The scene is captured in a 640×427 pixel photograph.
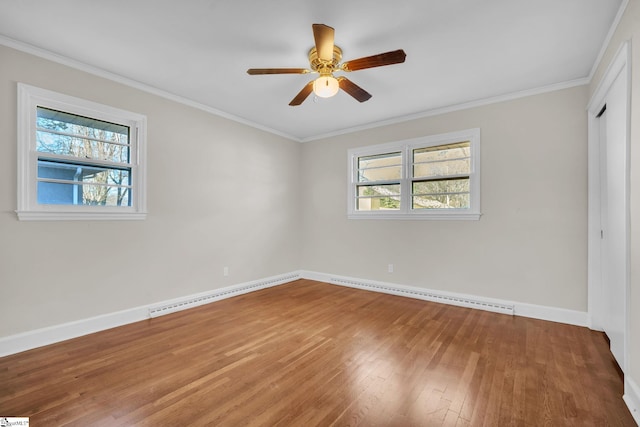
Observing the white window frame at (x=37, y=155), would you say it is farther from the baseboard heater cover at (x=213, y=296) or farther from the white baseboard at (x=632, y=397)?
the white baseboard at (x=632, y=397)

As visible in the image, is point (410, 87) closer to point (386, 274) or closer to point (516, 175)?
point (516, 175)

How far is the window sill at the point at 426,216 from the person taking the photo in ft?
12.1

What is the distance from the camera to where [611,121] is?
2.32 m

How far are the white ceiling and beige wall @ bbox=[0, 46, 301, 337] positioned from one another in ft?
1.12

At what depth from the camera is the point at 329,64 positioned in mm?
2420

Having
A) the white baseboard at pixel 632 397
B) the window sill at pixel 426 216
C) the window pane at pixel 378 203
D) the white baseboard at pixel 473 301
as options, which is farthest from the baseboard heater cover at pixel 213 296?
the white baseboard at pixel 632 397

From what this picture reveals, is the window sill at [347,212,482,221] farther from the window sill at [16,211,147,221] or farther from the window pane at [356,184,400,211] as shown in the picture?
the window sill at [16,211,147,221]

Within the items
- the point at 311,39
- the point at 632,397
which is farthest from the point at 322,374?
the point at 311,39

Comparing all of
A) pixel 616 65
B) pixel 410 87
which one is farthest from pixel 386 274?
pixel 616 65

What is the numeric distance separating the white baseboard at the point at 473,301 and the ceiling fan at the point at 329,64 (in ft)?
9.22

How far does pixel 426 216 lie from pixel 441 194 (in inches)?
14.6

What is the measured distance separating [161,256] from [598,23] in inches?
186

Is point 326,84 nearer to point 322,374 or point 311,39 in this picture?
point 311,39

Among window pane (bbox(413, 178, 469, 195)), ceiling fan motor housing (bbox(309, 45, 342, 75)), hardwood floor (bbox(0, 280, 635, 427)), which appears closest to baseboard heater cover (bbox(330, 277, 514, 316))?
hardwood floor (bbox(0, 280, 635, 427))
